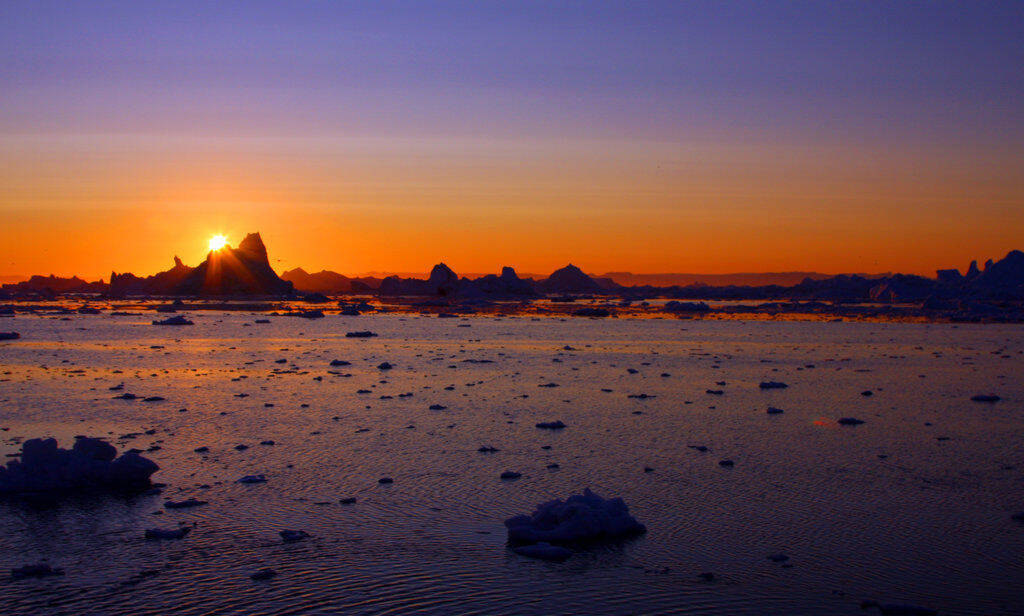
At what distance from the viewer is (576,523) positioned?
9.07 meters

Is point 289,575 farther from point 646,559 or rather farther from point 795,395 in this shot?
point 795,395

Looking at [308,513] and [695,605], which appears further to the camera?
[308,513]

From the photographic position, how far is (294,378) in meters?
23.1

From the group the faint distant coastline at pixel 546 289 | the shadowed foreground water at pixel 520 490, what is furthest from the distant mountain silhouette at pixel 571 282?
the shadowed foreground water at pixel 520 490

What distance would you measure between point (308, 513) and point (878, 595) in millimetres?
6427

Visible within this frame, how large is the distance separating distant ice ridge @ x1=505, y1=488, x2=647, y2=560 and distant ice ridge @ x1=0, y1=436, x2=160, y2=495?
528 centimetres

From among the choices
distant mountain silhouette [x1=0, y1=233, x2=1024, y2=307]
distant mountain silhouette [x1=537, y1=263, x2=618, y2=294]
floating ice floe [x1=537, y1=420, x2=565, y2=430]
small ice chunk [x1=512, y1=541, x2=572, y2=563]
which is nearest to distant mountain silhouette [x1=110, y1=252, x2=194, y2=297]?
distant mountain silhouette [x1=0, y1=233, x2=1024, y2=307]

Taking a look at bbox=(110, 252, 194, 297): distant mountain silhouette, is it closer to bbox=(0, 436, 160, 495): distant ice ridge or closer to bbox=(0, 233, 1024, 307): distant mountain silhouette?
bbox=(0, 233, 1024, 307): distant mountain silhouette

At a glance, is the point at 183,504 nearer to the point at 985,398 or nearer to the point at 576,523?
the point at 576,523

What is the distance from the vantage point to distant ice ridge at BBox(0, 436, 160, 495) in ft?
35.6

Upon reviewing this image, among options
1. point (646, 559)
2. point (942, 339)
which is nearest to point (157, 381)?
point (646, 559)

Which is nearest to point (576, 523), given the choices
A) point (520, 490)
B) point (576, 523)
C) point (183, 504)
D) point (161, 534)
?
point (576, 523)

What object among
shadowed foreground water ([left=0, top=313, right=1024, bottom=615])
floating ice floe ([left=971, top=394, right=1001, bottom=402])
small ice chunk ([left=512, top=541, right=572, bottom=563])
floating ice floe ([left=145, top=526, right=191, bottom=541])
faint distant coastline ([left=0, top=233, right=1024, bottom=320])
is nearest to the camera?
shadowed foreground water ([left=0, top=313, right=1024, bottom=615])

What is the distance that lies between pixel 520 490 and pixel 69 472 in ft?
20.0
